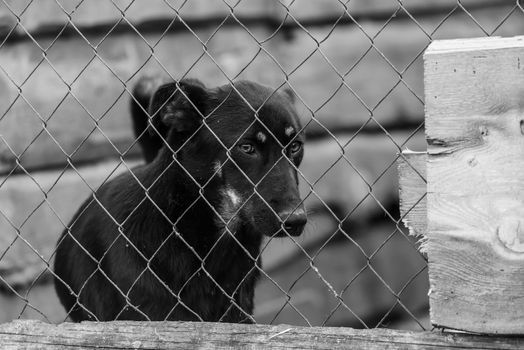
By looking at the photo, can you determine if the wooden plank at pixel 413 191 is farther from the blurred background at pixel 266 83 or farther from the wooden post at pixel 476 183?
the blurred background at pixel 266 83

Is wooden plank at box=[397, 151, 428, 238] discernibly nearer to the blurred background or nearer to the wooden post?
the wooden post

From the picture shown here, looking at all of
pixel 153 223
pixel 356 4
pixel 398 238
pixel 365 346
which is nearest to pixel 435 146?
pixel 365 346

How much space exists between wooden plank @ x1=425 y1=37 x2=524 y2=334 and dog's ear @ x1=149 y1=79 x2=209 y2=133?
5.51ft

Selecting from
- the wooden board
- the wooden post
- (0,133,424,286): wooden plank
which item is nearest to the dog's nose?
the wooden post

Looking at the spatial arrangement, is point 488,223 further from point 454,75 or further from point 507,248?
point 454,75

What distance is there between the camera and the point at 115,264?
3852mm

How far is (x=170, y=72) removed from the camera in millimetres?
6266

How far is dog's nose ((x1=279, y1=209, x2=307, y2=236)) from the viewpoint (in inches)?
138

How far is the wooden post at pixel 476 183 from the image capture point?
2.20 metres

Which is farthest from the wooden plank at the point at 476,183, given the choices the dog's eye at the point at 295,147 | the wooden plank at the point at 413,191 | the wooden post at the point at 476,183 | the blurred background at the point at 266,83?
the blurred background at the point at 266,83

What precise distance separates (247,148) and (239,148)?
1.5 inches

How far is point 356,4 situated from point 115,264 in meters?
4.15

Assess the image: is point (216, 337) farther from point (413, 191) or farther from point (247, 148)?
point (247, 148)

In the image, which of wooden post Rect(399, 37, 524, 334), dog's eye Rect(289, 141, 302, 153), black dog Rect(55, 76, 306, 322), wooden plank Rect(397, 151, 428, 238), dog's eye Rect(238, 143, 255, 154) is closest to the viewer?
wooden post Rect(399, 37, 524, 334)
